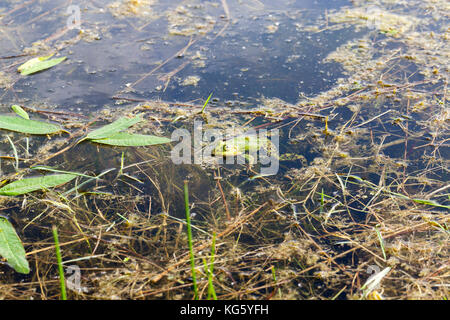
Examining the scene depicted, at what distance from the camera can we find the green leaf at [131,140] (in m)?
1.83

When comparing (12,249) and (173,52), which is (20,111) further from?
(173,52)

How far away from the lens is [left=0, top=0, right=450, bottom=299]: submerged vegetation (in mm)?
1309

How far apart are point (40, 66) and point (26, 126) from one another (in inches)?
28.4

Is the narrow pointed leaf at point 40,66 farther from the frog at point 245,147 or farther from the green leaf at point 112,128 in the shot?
the frog at point 245,147

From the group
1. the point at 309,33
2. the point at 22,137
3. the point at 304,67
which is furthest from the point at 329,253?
the point at 309,33

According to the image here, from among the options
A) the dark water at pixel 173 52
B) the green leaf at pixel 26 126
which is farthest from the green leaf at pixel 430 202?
the green leaf at pixel 26 126

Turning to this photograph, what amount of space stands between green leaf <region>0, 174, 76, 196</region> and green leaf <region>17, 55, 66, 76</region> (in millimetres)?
1113

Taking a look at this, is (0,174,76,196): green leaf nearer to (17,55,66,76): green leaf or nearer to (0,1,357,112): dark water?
(0,1,357,112): dark water

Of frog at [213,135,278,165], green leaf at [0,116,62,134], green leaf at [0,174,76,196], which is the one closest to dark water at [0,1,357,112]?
green leaf at [0,116,62,134]

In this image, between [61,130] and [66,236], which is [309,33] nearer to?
[61,130]

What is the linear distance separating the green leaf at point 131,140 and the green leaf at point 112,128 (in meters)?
0.02

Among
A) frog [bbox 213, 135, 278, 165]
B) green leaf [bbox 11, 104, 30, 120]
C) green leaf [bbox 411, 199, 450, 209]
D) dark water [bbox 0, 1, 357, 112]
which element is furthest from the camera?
dark water [bbox 0, 1, 357, 112]
